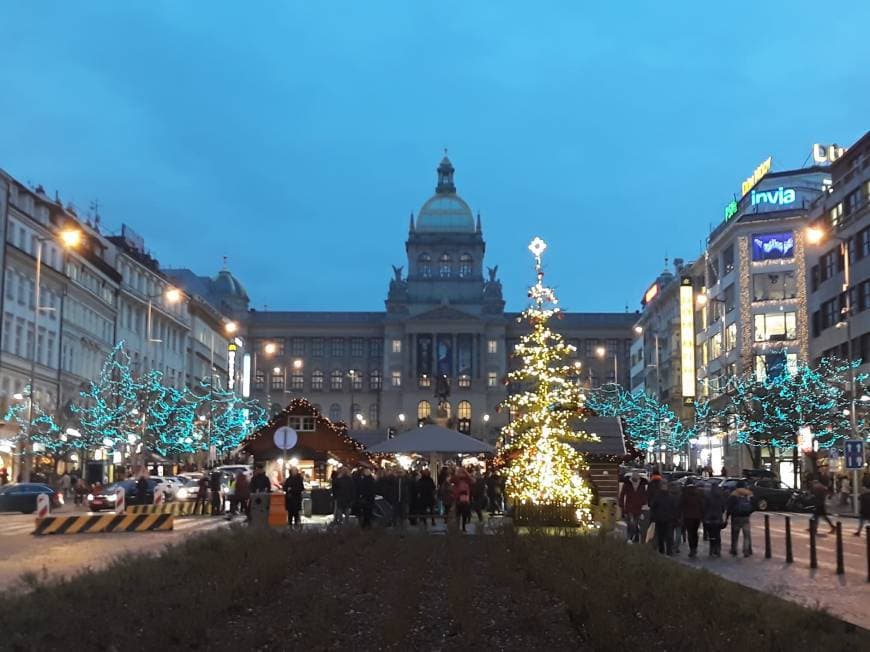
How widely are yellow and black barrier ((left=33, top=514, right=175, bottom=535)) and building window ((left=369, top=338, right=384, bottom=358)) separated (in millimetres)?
148290

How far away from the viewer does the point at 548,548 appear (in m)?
19.8

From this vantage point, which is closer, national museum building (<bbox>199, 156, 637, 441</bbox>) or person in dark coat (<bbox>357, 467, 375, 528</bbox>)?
person in dark coat (<bbox>357, 467, 375, 528</bbox>)

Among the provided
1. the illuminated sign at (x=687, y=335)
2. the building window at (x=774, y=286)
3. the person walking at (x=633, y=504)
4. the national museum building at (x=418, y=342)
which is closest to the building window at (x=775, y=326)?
the building window at (x=774, y=286)

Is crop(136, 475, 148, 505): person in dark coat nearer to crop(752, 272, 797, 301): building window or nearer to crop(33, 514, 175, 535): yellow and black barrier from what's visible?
crop(33, 514, 175, 535): yellow and black barrier

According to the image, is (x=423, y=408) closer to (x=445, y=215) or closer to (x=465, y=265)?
(x=465, y=265)

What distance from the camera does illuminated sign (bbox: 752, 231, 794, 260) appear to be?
268ft

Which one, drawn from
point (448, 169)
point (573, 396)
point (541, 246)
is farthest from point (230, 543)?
point (448, 169)

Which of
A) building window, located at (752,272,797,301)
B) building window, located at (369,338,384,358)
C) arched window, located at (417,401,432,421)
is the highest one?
building window, located at (369,338,384,358)

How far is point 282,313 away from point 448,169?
38.4 m

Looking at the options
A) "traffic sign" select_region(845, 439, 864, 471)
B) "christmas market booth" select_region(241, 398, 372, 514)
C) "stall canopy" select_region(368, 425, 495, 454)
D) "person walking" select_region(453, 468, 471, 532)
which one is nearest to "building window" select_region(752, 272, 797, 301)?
"traffic sign" select_region(845, 439, 864, 471)

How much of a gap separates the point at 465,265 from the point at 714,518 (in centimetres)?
15902

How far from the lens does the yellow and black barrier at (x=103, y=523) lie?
31.9 metres

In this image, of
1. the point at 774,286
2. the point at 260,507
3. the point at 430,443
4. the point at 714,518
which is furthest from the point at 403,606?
the point at 774,286

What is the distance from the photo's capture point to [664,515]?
85.2ft
